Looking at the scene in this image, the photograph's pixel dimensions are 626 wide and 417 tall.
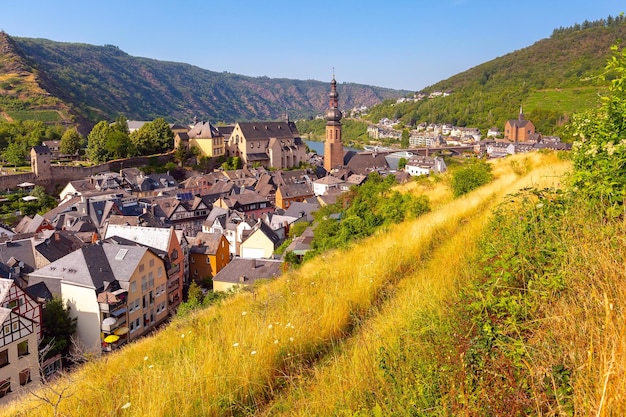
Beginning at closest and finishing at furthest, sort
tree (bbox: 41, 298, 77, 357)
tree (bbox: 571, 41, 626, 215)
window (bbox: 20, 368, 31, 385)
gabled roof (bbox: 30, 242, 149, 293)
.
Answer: tree (bbox: 571, 41, 626, 215)
window (bbox: 20, 368, 31, 385)
tree (bbox: 41, 298, 77, 357)
gabled roof (bbox: 30, 242, 149, 293)

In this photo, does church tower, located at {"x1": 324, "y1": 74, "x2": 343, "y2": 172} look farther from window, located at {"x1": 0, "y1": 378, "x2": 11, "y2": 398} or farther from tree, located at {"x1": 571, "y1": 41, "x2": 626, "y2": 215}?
tree, located at {"x1": 571, "y1": 41, "x2": 626, "y2": 215}

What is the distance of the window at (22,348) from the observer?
595 inches

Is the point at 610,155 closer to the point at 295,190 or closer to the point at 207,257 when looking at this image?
the point at 207,257

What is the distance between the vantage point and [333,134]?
6091 cm

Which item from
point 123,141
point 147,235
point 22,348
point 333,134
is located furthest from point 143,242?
point 333,134

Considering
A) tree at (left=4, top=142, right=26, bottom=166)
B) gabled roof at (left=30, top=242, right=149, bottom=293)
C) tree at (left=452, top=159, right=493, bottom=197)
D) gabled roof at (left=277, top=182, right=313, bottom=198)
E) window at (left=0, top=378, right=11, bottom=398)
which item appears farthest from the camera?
tree at (left=4, top=142, right=26, bottom=166)

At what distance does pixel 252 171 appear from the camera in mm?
53812

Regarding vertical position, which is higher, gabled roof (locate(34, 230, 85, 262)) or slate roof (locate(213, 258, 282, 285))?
gabled roof (locate(34, 230, 85, 262))

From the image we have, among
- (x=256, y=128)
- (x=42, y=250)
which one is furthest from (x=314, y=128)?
(x=42, y=250)

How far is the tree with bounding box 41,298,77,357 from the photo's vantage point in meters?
16.8

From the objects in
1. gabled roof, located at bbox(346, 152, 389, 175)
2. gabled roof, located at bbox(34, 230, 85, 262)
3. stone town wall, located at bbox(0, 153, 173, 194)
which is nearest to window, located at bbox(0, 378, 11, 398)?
gabled roof, located at bbox(34, 230, 85, 262)

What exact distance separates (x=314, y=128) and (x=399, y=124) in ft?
97.0

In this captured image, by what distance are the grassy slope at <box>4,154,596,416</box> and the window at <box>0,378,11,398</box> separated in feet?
37.4

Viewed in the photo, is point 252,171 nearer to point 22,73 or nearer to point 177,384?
point 177,384
